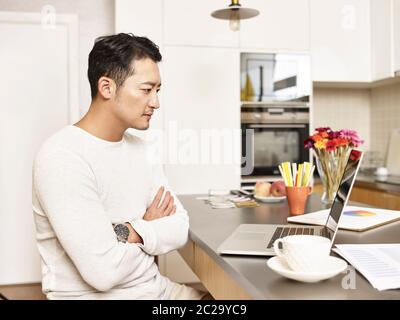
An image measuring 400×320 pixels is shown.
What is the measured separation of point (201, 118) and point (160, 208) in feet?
6.09

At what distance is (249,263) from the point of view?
43.3 inches

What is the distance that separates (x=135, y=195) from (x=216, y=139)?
1.91 meters

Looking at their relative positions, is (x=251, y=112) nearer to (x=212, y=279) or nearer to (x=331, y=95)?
(x=331, y=95)

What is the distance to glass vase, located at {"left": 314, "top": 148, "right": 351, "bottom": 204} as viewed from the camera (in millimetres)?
1903

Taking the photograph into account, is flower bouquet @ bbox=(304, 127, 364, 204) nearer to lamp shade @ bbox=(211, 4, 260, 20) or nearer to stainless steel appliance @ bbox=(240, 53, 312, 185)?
lamp shade @ bbox=(211, 4, 260, 20)

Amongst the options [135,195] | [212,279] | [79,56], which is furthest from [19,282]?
[212,279]

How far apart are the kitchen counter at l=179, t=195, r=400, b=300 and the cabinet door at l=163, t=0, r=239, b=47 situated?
61.4 inches

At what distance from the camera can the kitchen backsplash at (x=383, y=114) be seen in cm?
388

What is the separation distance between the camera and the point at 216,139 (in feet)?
11.1

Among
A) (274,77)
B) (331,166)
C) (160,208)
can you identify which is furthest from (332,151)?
(274,77)

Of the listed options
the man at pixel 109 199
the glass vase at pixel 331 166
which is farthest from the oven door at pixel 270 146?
the man at pixel 109 199

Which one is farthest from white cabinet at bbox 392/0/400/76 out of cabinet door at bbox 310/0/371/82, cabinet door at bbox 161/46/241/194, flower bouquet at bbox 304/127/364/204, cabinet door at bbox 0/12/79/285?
cabinet door at bbox 0/12/79/285

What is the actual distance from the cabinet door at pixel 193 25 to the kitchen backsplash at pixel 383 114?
59.6 inches

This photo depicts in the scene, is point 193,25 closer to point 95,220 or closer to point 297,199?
point 297,199
